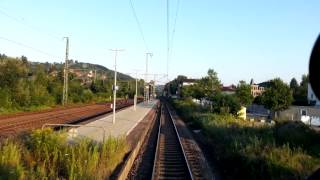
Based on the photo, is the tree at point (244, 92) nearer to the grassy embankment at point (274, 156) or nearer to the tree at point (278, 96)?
the tree at point (278, 96)

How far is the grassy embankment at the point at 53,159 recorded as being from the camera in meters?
12.4

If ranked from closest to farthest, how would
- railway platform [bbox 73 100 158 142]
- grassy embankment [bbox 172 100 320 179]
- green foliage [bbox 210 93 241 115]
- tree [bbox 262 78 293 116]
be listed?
grassy embankment [bbox 172 100 320 179] < railway platform [bbox 73 100 158 142] < green foliage [bbox 210 93 241 115] < tree [bbox 262 78 293 116]

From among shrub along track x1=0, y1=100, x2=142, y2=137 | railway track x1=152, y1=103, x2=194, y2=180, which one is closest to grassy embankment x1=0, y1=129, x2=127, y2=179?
railway track x1=152, y1=103, x2=194, y2=180

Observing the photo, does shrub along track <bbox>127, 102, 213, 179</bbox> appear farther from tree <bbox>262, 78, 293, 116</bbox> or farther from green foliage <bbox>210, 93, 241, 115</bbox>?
tree <bbox>262, 78, 293, 116</bbox>

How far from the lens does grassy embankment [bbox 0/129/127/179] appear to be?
12.4 m

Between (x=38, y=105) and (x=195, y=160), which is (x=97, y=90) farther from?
(x=195, y=160)

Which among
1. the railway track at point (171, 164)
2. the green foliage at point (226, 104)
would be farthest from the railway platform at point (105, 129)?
the green foliage at point (226, 104)

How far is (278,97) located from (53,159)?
2152 inches

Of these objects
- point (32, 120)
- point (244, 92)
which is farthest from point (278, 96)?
point (32, 120)

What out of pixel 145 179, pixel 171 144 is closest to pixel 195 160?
pixel 145 179

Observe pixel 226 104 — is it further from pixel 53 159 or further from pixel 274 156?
pixel 53 159

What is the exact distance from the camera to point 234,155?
1939 centimetres

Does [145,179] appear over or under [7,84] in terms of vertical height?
under

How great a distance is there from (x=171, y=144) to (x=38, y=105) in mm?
37674
